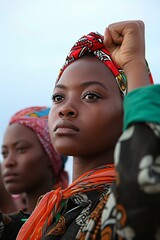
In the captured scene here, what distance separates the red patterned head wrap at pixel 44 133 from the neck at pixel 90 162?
8.33ft

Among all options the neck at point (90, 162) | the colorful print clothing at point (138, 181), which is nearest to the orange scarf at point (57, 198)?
the neck at point (90, 162)

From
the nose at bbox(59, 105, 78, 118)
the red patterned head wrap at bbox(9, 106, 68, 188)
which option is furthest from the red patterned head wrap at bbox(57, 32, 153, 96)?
the red patterned head wrap at bbox(9, 106, 68, 188)

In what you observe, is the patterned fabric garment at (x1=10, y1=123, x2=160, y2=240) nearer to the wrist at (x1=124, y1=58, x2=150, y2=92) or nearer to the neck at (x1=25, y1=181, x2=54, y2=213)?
the wrist at (x1=124, y1=58, x2=150, y2=92)

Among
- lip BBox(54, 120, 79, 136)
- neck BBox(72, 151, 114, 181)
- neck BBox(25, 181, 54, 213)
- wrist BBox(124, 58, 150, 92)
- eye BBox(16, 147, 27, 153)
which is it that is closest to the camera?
wrist BBox(124, 58, 150, 92)

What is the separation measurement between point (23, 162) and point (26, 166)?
0.15 feet

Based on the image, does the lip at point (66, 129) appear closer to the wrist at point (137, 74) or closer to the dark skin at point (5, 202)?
the wrist at point (137, 74)

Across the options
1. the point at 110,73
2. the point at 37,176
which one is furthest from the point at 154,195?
the point at 37,176

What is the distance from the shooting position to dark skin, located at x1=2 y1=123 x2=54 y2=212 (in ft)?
16.1

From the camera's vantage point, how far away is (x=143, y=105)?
180 centimetres

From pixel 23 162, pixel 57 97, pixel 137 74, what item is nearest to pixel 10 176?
pixel 23 162

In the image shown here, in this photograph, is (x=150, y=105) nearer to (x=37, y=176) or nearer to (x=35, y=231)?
(x=35, y=231)

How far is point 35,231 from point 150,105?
103 cm

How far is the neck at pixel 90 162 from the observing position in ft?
8.65

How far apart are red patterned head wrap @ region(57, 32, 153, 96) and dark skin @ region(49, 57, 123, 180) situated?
0.10ft
